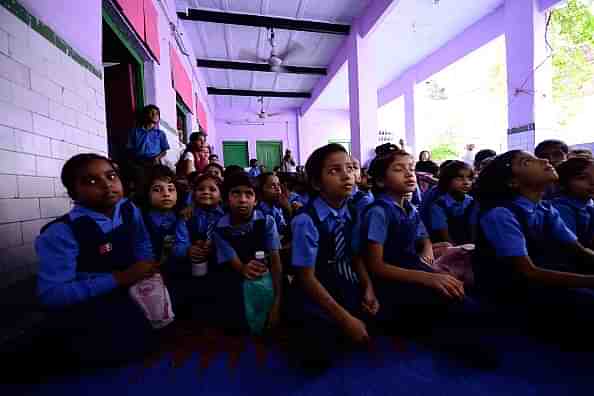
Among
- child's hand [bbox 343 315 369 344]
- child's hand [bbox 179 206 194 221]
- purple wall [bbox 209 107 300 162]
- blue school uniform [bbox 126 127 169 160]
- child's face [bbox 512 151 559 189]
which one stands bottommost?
child's hand [bbox 343 315 369 344]

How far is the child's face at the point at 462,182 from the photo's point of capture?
2.12 metres

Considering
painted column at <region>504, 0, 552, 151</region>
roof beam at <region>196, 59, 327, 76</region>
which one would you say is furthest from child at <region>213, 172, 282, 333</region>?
Result: roof beam at <region>196, 59, 327, 76</region>

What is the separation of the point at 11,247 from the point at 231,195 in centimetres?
107

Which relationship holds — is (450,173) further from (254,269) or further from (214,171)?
(214,171)

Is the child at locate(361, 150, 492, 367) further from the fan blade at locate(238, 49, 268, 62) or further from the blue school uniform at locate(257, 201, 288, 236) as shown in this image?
the fan blade at locate(238, 49, 268, 62)

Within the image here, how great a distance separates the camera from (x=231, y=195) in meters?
1.61

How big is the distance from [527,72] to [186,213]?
484 cm

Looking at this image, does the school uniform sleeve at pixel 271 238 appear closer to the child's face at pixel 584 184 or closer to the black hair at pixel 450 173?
the black hair at pixel 450 173

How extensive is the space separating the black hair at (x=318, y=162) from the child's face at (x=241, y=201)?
0.33m

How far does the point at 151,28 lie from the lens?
3.51 m


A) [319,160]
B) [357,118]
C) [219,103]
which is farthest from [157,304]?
[219,103]

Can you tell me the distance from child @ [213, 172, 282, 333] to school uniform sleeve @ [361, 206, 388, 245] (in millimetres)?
468

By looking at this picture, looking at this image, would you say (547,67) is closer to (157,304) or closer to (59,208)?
(157,304)

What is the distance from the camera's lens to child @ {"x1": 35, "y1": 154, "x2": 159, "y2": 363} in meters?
1.21
